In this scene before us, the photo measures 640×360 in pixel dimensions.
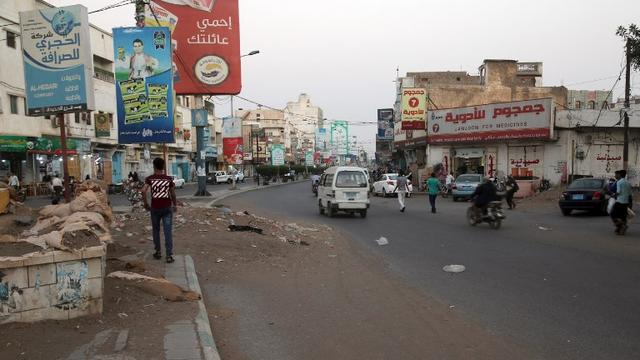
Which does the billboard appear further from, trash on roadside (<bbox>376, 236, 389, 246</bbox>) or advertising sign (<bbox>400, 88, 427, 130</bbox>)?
trash on roadside (<bbox>376, 236, 389, 246</bbox>)

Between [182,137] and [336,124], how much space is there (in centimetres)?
2559

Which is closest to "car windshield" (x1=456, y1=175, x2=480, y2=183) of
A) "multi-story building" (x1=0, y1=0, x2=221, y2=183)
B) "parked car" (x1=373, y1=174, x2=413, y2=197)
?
"parked car" (x1=373, y1=174, x2=413, y2=197)

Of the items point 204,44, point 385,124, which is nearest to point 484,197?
point 204,44

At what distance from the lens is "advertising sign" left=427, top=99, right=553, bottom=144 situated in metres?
32.6

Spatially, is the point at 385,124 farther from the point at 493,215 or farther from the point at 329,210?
the point at 493,215

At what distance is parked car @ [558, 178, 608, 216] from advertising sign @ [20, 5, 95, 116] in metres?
Answer: 16.6

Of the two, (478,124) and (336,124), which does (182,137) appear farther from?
(478,124)

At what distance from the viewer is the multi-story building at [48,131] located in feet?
111

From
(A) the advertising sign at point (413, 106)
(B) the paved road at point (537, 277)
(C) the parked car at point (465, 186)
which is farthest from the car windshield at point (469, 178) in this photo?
(B) the paved road at point (537, 277)

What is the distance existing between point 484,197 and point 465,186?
1353 cm

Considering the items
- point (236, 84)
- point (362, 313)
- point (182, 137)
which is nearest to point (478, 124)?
point (236, 84)

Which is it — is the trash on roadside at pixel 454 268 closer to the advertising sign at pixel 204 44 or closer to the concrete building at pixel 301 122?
the advertising sign at pixel 204 44

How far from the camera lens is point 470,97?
176 feet

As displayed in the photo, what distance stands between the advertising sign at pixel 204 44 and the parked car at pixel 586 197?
55.2 ft
